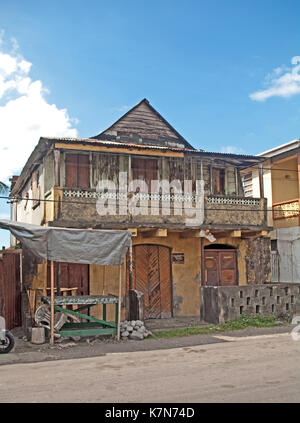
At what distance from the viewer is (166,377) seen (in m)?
7.14

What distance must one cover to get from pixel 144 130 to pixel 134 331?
34.9 ft

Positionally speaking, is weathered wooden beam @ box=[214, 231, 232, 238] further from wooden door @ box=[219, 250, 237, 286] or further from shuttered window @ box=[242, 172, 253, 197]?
shuttered window @ box=[242, 172, 253, 197]

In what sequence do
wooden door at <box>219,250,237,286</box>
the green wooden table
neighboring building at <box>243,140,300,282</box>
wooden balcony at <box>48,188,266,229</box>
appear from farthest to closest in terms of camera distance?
neighboring building at <box>243,140,300,282</box> < wooden door at <box>219,250,237,286</box> < wooden balcony at <box>48,188,266,229</box> < the green wooden table

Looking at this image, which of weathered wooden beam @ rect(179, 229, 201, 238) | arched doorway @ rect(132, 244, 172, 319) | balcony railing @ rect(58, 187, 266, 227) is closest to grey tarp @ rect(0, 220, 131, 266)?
balcony railing @ rect(58, 187, 266, 227)

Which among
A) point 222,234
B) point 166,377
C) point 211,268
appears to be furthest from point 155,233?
point 166,377

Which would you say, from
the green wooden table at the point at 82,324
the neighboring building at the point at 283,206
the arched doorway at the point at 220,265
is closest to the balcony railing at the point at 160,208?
the neighboring building at the point at 283,206

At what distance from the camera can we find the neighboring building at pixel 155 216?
14.8 m

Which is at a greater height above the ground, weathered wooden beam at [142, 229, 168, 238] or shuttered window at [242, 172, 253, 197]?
shuttered window at [242, 172, 253, 197]

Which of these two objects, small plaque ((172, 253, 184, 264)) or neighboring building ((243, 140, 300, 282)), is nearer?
small plaque ((172, 253, 184, 264))

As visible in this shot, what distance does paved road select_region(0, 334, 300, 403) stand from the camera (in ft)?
19.6

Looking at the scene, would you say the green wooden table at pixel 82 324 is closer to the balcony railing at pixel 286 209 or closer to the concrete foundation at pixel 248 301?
the concrete foundation at pixel 248 301

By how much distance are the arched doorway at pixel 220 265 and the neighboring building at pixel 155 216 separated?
40 millimetres

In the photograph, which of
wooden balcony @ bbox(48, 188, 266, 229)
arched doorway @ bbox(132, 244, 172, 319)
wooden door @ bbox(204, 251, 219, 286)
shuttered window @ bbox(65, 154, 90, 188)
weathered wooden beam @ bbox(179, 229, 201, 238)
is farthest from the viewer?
wooden door @ bbox(204, 251, 219, 286)
